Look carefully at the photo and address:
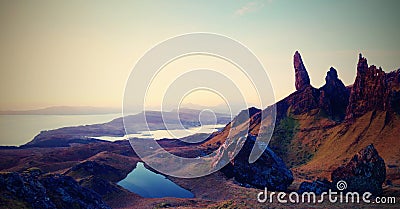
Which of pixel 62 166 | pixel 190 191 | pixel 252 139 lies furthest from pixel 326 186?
pixel 62 166

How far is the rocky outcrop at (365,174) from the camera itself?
44.2m

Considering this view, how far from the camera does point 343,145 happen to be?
91.0m

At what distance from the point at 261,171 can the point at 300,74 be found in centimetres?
9811

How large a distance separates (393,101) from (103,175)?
300ft

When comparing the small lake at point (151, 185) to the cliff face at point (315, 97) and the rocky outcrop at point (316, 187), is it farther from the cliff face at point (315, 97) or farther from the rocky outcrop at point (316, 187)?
the cliff face at point (315, 97)

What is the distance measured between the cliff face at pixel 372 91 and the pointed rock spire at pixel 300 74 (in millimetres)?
28829

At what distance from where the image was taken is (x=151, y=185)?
63.7 metres

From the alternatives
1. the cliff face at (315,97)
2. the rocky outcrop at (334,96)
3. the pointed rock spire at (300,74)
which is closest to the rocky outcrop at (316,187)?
the cliff face at (315,97)

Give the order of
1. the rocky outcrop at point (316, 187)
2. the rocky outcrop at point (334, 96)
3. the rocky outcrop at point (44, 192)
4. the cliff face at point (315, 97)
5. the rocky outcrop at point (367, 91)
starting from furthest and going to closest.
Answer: the cliff face at point (315, 97) → the rocky outcrop at point (334, 96) → the rocky outcrop at point (367, 91) → the rocky outcrop at point (316, 187) → the rocky outcrop at point (44, 192)

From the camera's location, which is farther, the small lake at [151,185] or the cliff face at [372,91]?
the cliff face at [372,91]

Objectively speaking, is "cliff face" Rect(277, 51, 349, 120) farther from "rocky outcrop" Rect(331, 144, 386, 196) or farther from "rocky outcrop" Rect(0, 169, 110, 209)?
"rocky outcrop" Rect(0, 169, 110, 209)

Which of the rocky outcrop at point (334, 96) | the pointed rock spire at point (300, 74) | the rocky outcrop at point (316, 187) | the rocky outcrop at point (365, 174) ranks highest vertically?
the pointed rock spire at point (300, 74)

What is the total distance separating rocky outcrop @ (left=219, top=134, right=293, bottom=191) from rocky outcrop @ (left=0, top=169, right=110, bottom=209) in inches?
927

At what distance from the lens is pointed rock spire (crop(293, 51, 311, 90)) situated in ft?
444
